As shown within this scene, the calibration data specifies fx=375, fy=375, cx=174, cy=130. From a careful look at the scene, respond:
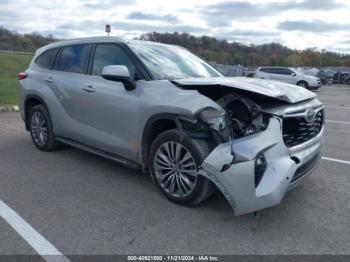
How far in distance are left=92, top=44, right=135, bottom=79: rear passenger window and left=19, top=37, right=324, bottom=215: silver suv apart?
0.6 inches

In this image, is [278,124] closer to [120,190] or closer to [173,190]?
[173,190]

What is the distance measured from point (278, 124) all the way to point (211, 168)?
0.77 metres

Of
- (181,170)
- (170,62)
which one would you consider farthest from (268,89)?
(170,62)

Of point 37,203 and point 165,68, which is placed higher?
point 165,68

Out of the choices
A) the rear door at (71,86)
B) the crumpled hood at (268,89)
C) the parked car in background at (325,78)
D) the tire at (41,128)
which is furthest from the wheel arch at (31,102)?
the parked car in background at (325,78)

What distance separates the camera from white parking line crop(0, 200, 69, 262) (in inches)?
123

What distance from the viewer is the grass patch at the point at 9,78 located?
42.4ft

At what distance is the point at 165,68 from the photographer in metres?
4.69

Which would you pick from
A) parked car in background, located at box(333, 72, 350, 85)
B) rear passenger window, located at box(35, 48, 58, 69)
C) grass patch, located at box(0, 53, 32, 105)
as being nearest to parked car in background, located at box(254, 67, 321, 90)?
parked car in background, located at box(333, 72, 350, 85)

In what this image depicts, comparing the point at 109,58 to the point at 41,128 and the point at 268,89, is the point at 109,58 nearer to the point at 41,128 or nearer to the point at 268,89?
the point at 41,128

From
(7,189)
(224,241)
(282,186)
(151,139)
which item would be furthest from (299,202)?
(7,189)

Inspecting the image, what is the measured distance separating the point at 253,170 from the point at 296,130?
83 centimetres

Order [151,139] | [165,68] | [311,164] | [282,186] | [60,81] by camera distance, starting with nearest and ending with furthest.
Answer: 1. [282,186]
2. [311,164]
3. [151,139]
4. [165,68]
5. [60,81]

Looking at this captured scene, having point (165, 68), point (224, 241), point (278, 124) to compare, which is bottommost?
point (224, 241)
